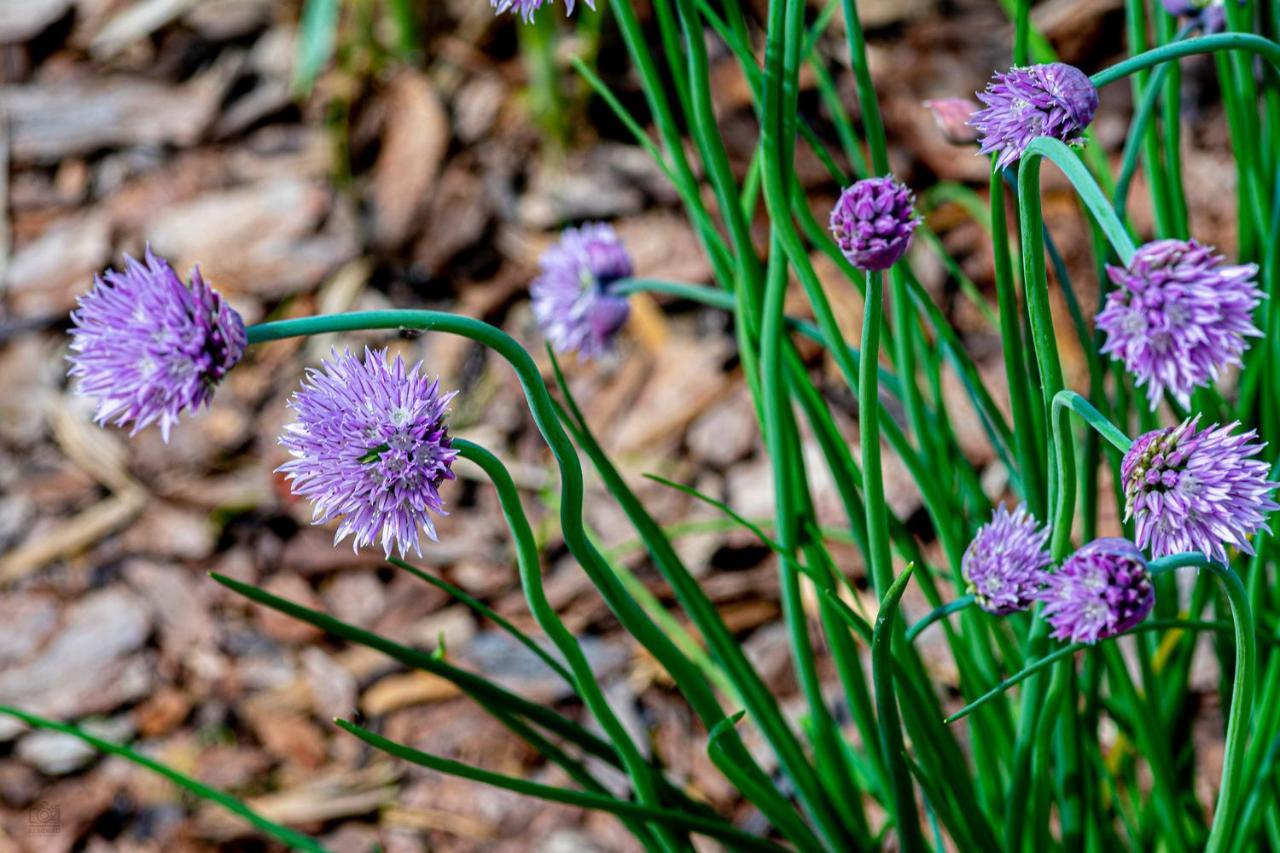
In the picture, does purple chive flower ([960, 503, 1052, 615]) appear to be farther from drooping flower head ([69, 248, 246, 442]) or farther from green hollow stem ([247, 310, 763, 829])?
drooping flower head ([69, 248, 246, 442])

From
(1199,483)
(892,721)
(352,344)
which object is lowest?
(892,721)

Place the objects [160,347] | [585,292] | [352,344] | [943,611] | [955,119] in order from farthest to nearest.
Result: [352,344] → [585,292] → [955,119] → [943,611] → [160,347]

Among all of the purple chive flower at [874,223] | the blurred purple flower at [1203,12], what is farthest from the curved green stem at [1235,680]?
the blurred purple flower at [1203,12]

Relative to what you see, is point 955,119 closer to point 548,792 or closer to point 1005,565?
point 1005,565

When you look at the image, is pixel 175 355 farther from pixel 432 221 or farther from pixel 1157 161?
pixel 432 221

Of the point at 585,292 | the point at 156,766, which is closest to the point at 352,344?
the point at 585,292

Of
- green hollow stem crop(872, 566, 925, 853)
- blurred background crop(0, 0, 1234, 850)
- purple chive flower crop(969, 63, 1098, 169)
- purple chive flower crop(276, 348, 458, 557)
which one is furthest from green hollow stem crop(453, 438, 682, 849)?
blurred background crop(0, 0, 1234, 850)
